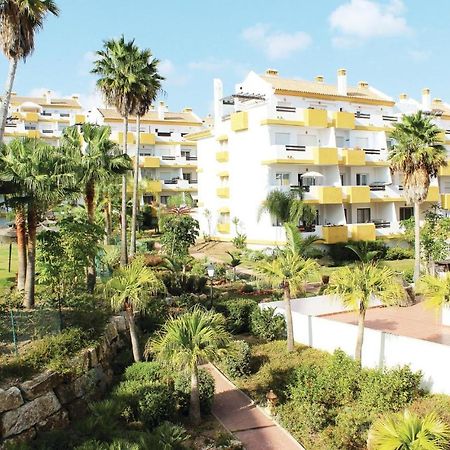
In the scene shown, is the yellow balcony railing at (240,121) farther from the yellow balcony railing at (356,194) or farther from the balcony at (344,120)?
the yellow balcony railing at (356,194)

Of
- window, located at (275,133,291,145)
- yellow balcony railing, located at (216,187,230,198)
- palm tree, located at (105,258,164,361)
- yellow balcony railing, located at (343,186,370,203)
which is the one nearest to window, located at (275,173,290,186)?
window, located at (275,133,291,145)

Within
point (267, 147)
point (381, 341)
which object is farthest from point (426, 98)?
point (381, 341)

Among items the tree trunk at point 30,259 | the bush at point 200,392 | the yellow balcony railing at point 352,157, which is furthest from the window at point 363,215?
the tree trunk at point 30,259

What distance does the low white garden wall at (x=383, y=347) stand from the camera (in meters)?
15.8

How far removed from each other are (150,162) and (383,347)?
4656 centimetres

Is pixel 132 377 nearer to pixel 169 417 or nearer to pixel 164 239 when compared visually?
pixel 169 417

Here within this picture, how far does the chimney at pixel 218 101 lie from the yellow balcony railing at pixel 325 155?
1084 cm

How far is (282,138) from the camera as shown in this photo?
134 ft

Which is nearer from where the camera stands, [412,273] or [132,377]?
[132,377]

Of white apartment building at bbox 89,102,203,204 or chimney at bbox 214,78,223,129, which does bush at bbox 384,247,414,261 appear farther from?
white apartment building at bbox 89,102,203,204

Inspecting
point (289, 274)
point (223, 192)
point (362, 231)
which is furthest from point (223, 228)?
point (289, 274)

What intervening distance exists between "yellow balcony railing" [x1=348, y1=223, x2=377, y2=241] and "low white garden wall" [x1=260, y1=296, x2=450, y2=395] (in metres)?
19.6

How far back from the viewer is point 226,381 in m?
17.9

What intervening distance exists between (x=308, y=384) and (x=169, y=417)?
4.33 meters
